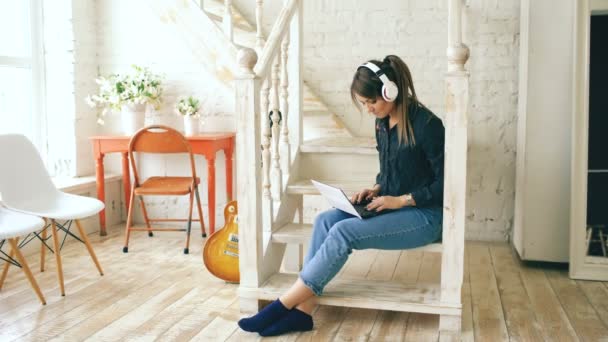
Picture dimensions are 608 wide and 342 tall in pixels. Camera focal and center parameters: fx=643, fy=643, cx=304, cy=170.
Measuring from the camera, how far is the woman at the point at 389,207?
2779 millimetres

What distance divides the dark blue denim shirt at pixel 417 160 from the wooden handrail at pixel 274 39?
2.00 feet

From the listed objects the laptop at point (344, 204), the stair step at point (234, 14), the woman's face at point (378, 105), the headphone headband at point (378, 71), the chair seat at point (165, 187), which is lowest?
the chair seat at point (165, 187)

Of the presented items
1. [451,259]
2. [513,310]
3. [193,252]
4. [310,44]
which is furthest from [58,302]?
[310,44]

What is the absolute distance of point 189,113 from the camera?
469 cm

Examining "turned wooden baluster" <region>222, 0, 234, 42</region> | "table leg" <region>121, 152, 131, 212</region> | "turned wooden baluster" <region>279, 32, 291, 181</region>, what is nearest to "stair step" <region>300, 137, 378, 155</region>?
"turned wooden baluster" <region>279, 32, 291, 181</region>

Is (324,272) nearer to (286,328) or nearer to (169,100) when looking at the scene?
(286,328)

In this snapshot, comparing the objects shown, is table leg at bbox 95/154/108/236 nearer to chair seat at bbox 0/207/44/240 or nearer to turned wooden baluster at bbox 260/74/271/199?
chair seat at bbox 0/207/44/240

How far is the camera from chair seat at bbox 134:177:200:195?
429 cm

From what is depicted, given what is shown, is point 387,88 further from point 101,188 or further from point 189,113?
point 101,188

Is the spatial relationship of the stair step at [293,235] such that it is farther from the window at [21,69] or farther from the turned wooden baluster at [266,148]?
the window at [21,69]

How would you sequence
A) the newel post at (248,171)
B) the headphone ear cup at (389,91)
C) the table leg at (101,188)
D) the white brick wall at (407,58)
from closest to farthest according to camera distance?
the headphone ear cup at (389,91)
the newel post at (248,171)
the white brick wall at (407,58)
the table leg at (101,188)

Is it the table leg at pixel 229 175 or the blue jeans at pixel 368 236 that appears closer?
the blue jeans at pixel 368 236

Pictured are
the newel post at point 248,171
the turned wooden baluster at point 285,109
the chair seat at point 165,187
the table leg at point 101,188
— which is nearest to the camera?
the newel post at point 248,171

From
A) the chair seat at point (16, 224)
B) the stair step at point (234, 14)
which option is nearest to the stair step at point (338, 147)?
the chair seat at point (16, 224)
